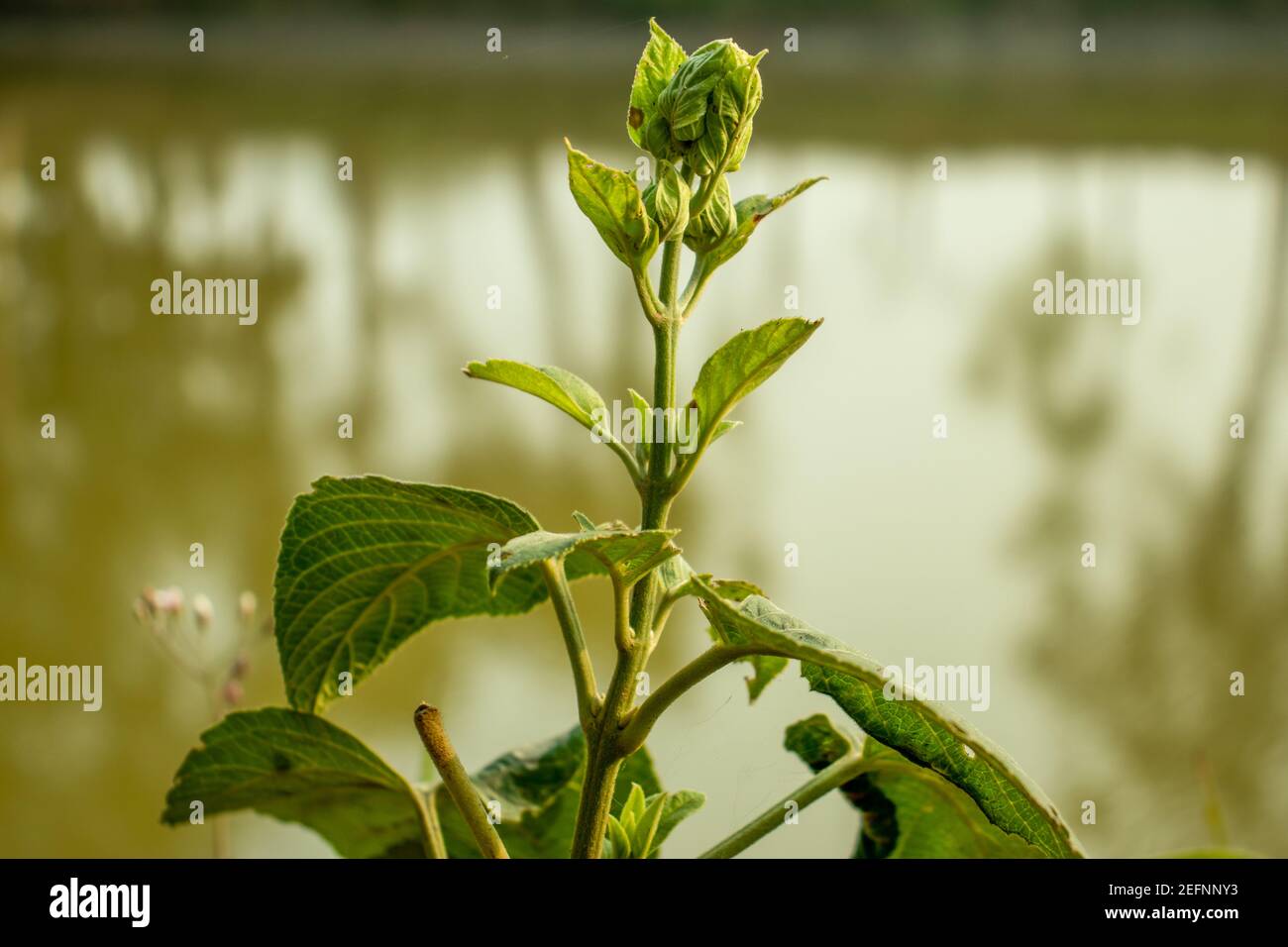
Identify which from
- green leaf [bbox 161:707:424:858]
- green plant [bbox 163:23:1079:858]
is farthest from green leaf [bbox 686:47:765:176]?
green leaf [bbox 161:707:424:858]

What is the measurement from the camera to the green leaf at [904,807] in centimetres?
18

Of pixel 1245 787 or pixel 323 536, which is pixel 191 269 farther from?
pixel 323 536

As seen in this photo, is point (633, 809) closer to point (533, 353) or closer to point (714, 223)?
point (714, 223)

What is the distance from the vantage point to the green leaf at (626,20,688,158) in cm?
17

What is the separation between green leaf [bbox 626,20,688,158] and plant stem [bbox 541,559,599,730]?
0.07 metres

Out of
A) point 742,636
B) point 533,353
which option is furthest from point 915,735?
point 533,353

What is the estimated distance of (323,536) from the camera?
0.18 m

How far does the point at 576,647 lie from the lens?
0.16 meters

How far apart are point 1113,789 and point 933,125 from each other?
6.10 ft

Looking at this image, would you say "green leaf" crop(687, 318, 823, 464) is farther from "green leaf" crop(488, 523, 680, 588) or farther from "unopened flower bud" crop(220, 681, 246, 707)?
"unopened flower bud" crop(220, 681, 246, 707)

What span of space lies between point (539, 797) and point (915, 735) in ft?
0.30

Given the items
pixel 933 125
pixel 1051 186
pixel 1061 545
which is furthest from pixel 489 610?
pixel 933 125

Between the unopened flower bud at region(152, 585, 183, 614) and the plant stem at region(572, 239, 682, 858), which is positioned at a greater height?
the plant stem at region(572, 239, 682, 858)
